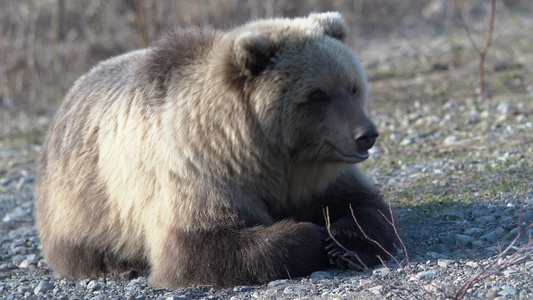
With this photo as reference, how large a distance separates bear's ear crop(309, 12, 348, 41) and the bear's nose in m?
0.89

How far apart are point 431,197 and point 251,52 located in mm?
2381

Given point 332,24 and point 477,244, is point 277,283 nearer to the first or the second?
point 477,244

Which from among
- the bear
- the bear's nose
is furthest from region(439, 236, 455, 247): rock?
the bear's nose

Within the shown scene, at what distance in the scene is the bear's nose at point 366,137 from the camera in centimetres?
438

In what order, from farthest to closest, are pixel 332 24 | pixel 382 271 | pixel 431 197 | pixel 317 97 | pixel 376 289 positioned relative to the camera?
pixel 431 197, pixel 332 24, pixel 317 97, pixel 382 271, pixel 376 289

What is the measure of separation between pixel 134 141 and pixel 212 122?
699 mm

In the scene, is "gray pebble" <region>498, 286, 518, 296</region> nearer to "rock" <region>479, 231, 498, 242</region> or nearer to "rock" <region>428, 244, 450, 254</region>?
"rock" <region>428, 244, 450, 254</region>

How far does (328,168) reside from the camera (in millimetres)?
4789

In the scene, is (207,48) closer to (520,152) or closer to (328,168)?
(328,168)

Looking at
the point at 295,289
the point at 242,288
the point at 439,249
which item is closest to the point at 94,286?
the point at 242,288

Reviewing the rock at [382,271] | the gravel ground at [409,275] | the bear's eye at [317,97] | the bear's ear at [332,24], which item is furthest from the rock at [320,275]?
the bear's ear at [332,24]

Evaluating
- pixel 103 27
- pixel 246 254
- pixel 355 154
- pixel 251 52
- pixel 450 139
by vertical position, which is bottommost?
pixel 450 139

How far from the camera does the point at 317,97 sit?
15.0ft

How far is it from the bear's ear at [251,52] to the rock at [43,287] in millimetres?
2159
